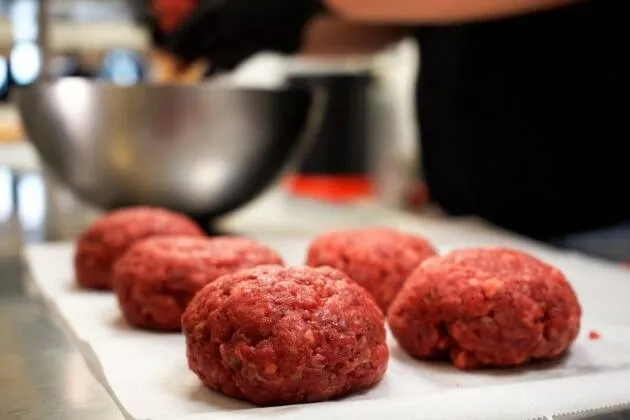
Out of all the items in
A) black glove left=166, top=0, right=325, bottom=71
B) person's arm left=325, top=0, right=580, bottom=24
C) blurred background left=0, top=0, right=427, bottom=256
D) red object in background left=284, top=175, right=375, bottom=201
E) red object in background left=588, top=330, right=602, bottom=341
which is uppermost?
person's arm left=325, top=0, right=580, bottom=24

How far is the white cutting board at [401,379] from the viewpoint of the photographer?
656 mm

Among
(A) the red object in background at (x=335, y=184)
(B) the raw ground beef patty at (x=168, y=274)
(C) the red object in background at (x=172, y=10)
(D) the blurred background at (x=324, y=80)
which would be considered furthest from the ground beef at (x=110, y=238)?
A: (A) the red object in background at (x=335, y=184)

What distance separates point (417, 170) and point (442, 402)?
11.2 feet

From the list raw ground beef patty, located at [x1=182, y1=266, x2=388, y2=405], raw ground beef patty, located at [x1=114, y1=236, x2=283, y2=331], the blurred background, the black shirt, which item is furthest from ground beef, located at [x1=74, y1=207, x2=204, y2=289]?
the blurred background

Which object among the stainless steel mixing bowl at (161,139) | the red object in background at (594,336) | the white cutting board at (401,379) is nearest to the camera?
the white cutting board at (401,379)

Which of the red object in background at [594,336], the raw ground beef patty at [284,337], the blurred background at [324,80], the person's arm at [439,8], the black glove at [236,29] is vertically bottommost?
the blurred background at [324,80]

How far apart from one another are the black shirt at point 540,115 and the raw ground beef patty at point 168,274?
2.31ft

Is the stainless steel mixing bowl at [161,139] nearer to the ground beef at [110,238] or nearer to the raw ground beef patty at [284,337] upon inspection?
the ground beef at [110,238]

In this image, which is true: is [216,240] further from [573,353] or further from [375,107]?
[375,107]

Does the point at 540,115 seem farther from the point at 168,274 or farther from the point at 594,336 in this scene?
the point at 168,274

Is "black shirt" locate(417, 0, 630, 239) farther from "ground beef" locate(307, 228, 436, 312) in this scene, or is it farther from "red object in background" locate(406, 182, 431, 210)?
"red object in background" locate(406, 182, 431, 210)

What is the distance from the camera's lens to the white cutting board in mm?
656

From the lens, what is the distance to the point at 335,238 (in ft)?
3.43

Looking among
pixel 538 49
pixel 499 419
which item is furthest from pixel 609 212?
pixel 499 419
